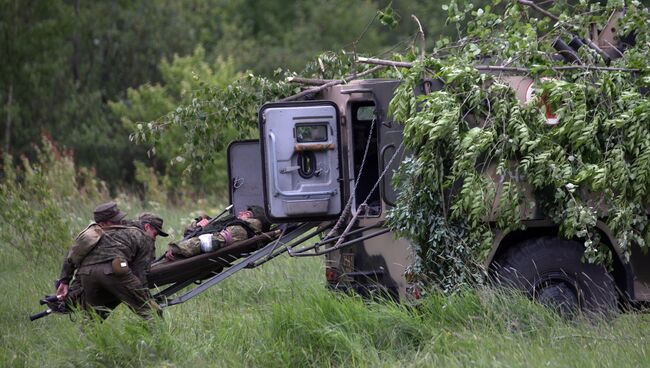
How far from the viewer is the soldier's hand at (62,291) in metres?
7.91

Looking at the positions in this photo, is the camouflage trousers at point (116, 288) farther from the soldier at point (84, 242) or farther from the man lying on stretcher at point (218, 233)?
the man lying on stretcher at point (218, 233)

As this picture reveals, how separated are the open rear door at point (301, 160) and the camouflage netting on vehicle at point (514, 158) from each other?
0.59 metres

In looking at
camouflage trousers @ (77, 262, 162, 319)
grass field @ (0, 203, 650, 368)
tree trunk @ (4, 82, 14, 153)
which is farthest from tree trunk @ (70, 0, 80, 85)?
grass field @ (0, 203, 650, 368)

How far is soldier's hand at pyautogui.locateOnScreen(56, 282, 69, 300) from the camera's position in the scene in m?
7.91

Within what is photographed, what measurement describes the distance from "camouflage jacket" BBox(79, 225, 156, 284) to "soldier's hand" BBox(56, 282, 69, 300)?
24cm

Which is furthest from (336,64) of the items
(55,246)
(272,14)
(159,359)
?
(272,14)

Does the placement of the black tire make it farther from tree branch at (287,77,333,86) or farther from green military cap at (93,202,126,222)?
green military cap at (93,202,126,222)

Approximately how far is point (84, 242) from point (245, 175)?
173 centimetres

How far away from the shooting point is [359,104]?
7.86 m

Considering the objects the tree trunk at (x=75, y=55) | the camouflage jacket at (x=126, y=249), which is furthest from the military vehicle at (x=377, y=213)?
the tree trunk at (x=75, y=55)

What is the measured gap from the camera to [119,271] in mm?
7652

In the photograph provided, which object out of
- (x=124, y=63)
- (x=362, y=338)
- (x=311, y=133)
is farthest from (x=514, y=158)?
(x=124, y=63)

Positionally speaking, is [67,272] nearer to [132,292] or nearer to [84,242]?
[84,242]

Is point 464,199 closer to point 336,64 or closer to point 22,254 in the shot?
point 336,64
